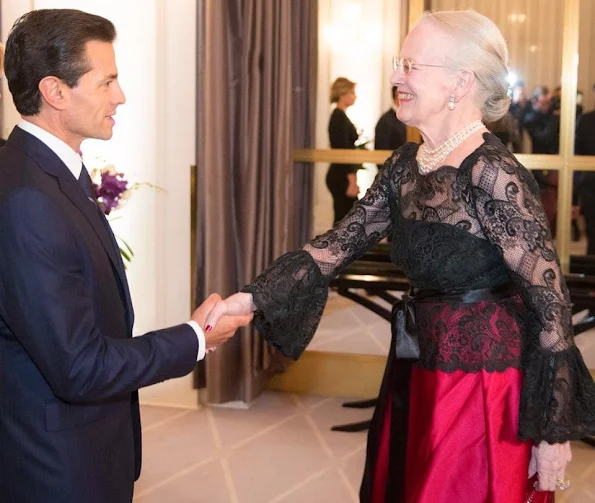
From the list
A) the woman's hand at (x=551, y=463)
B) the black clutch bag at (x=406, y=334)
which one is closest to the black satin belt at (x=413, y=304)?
the black clutch bag at (x=406, y=334)

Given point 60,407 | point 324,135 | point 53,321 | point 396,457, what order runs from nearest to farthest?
point 53,321
point 60,407
point 396,457
point 324,135

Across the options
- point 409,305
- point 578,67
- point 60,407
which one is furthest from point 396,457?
point 578,67

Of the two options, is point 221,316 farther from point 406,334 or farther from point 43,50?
point 43,50

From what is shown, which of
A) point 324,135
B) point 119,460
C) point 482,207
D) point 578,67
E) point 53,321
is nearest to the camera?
point 53,321

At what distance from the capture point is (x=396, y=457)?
2.43 m

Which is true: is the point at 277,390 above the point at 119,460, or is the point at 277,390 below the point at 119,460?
below

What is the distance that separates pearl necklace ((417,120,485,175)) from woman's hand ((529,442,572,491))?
0.73 m

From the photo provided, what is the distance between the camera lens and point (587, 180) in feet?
16.5

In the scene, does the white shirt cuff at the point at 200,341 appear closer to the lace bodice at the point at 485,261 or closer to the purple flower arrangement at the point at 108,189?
the lace bodice at the point at 485,261

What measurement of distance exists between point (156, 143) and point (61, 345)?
333 centimetres

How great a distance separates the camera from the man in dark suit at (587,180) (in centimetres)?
499

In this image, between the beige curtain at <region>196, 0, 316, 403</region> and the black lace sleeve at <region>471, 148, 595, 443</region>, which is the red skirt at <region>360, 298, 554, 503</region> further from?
the beige curtain at <region>196, 0, 316, 403</region>

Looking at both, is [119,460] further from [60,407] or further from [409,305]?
[409,305]

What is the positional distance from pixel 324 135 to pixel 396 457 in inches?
123
